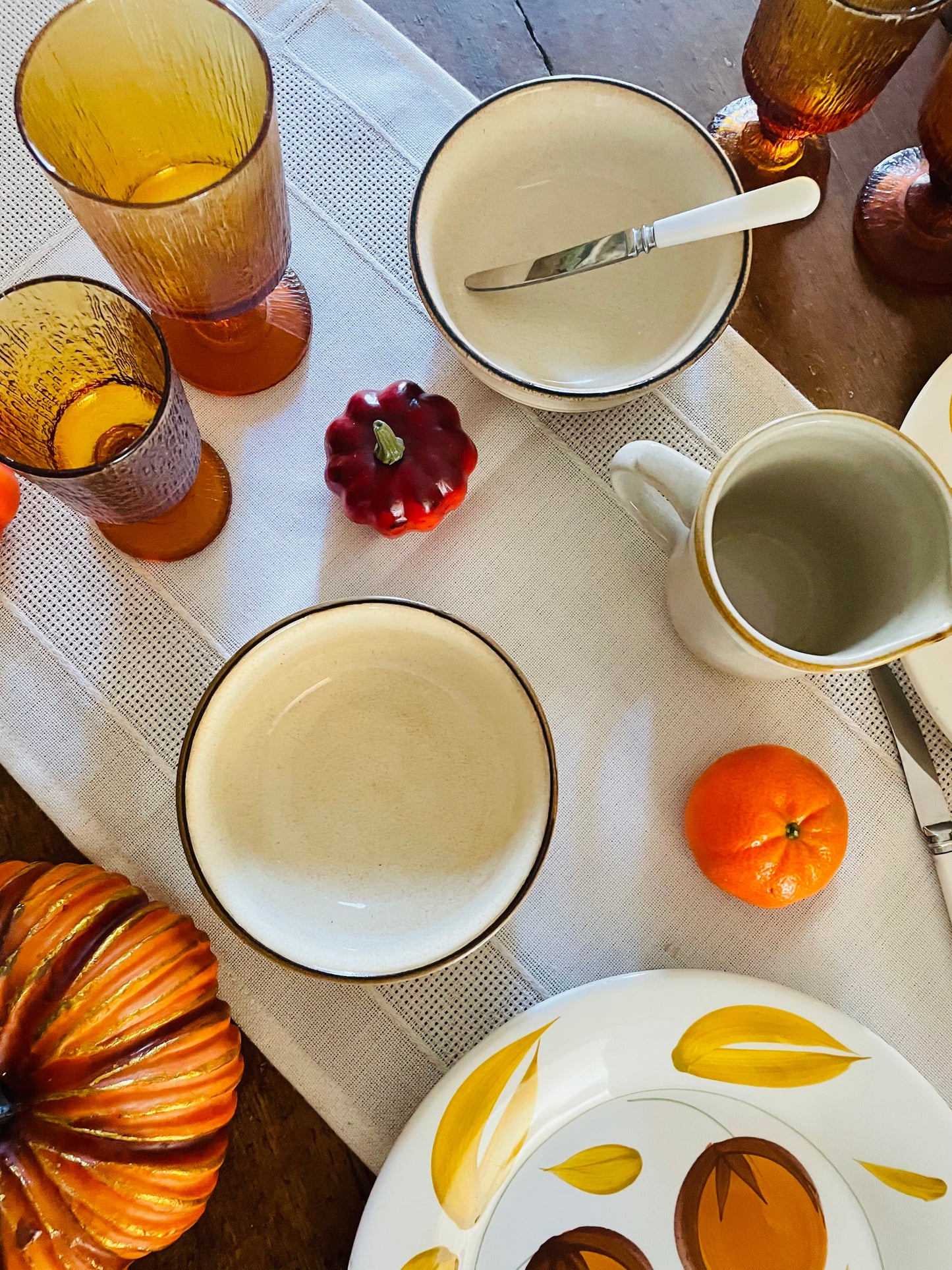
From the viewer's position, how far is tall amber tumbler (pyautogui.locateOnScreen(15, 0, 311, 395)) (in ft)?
1.62

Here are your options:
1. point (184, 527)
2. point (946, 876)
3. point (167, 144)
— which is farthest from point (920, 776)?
point (167, 144)

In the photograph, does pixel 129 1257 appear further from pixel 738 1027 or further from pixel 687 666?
pixel 687 666

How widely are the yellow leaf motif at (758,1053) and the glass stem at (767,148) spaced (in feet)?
2.08

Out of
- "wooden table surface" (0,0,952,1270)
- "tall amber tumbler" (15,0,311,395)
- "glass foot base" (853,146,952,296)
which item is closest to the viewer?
"tall amber tumbler" (15,0,311,395)

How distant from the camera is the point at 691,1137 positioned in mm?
576

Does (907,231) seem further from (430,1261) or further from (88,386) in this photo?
(430,1261)

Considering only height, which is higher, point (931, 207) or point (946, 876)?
point (931, 207)

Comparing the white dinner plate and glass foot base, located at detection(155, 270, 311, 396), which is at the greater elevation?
glass foot base, located at detection(155, 270, 311, 396)

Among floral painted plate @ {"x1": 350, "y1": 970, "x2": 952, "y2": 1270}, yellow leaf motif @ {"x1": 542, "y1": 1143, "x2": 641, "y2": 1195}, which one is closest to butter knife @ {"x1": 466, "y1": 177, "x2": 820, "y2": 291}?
floral painted plate @ {"x1": 350, "y1": 970, "x2": 952, "y2": 1270}

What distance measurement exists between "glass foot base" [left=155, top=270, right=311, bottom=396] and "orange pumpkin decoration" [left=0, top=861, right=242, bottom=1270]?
1.18ft

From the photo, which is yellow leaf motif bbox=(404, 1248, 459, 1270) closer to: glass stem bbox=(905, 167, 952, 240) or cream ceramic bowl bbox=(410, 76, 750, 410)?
cream ceramic bowl bbox=(410, 76, 750, 410)

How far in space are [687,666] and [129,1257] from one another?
50cm

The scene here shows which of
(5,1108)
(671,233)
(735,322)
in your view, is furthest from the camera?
(735,322)

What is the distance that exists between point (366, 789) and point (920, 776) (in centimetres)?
38
